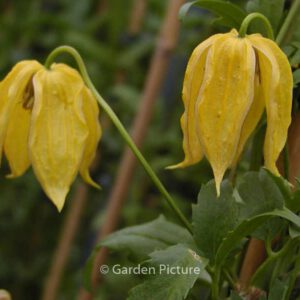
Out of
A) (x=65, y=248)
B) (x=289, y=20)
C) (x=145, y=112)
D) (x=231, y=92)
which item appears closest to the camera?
(x=231, y=92)

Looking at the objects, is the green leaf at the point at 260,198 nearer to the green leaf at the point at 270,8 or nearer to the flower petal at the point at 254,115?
the flower petal at the point at 254,115

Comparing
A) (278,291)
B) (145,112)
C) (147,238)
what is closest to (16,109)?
(147,238)

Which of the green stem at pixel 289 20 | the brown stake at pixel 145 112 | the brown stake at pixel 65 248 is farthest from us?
the brown stake at pixel 65 248

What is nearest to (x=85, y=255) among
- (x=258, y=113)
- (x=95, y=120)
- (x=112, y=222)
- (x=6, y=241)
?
(x=6, y=241)

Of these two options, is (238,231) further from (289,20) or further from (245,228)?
(289,20)

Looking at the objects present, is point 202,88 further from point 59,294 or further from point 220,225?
point 59,294

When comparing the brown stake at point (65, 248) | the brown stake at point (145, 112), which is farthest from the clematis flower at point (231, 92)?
the brown stake at point (65, 248)
